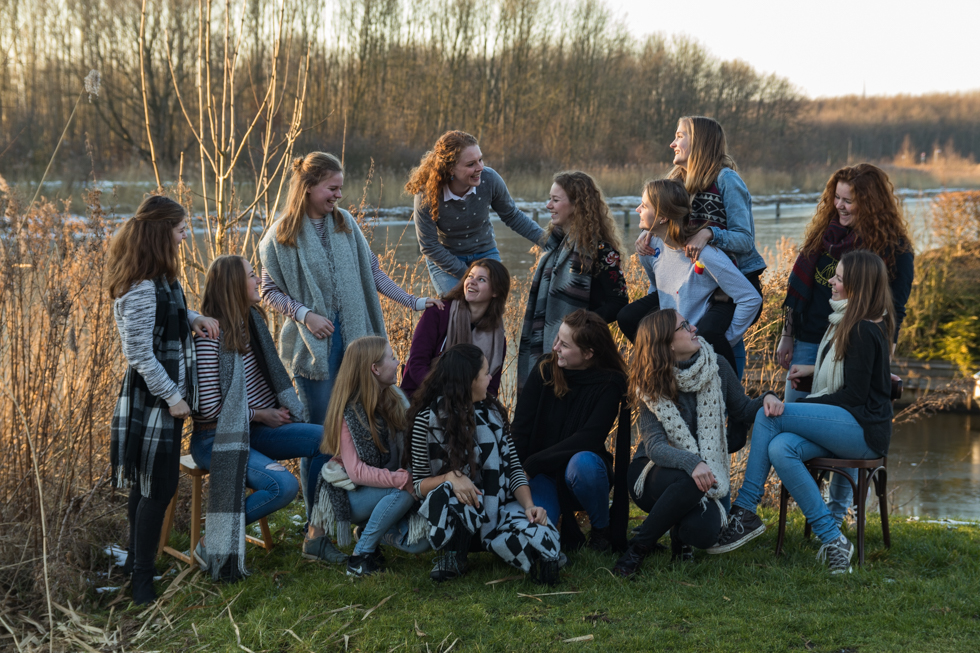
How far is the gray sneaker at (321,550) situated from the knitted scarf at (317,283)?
76 centimetres

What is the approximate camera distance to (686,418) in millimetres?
3465

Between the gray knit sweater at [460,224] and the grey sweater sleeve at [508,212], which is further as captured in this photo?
the grey sweater sleeve at [508,212]

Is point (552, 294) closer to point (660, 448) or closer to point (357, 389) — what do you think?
point (660, 448)

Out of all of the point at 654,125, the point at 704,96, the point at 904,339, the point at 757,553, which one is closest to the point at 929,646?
the point at 757,553

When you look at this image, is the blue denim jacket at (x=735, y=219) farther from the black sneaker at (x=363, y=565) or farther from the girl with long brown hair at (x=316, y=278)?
the black sneaker at (x=363, y=565)

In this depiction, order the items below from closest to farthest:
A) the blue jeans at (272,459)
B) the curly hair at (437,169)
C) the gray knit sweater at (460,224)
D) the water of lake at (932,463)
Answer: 1. the blue jeans at (272,459)
2. the curly hair at (437,169)
3. the gray knit sweater at (460,224)
4. the water of lake at (932,463)

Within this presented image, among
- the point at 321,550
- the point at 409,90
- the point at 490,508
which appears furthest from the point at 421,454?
the point at 409,90

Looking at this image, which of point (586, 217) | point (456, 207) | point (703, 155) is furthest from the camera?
point (456, 207)

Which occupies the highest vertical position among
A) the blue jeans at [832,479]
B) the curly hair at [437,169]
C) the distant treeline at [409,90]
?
the distant treeline at [409,90]

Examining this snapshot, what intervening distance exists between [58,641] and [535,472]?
200 centimetres

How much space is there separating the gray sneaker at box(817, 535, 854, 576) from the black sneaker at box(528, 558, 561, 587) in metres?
1.15

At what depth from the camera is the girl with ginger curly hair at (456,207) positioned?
13.1ft

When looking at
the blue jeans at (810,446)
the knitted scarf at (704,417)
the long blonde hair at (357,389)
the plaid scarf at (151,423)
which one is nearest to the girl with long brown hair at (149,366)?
the plaid scarf at (151,423)

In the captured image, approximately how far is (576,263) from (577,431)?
82cm
